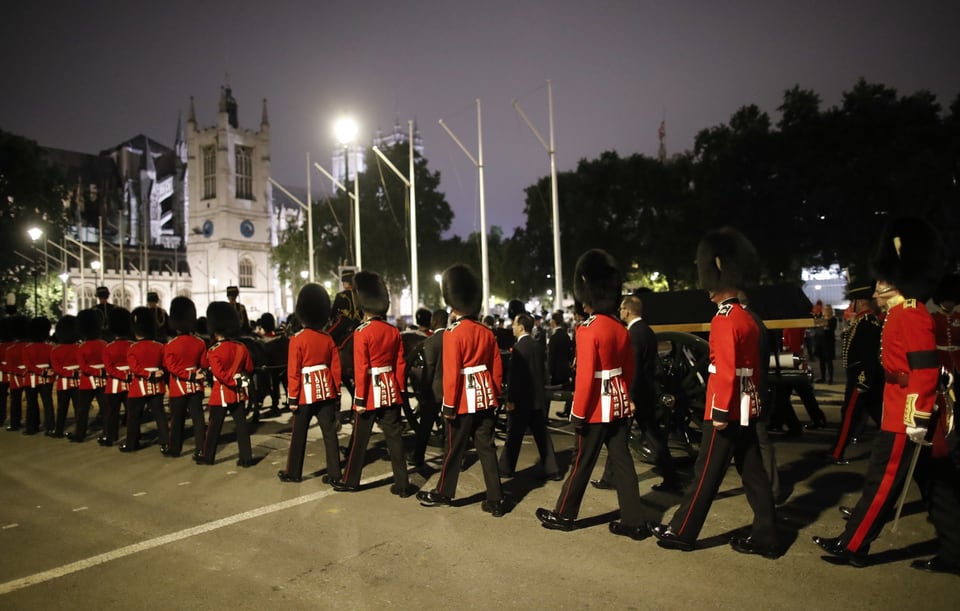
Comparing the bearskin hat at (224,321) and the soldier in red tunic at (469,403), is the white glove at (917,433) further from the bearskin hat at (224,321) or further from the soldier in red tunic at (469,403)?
the bearskin hat at (224,321)

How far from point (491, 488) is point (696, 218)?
96.5ft

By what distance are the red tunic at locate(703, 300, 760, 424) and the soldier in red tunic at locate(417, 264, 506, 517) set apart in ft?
6.62

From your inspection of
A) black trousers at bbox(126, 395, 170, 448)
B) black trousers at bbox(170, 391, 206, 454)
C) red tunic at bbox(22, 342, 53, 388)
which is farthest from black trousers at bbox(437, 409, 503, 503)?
red tunic at bbox(22, 342, 53, 388)

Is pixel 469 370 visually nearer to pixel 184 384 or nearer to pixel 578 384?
pixel 578 384

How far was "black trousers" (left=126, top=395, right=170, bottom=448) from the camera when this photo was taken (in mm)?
9336

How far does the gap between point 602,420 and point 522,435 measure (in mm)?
2261

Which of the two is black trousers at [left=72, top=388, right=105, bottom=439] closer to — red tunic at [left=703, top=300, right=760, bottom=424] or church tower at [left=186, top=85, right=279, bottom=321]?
red tunic at [left=703, top=300, right=760, bottom=424]

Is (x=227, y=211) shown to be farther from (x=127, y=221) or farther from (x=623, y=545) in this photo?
(x=623, y=545)

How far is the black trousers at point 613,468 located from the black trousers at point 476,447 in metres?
0.78

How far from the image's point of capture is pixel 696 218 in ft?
108

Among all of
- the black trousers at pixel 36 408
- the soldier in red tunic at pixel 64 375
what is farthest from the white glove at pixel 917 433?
the black trousers at pixel 36 408

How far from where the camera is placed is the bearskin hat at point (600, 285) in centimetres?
571

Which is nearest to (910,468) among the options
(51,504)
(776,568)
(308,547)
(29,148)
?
(776,568)

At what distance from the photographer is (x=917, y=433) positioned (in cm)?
421
